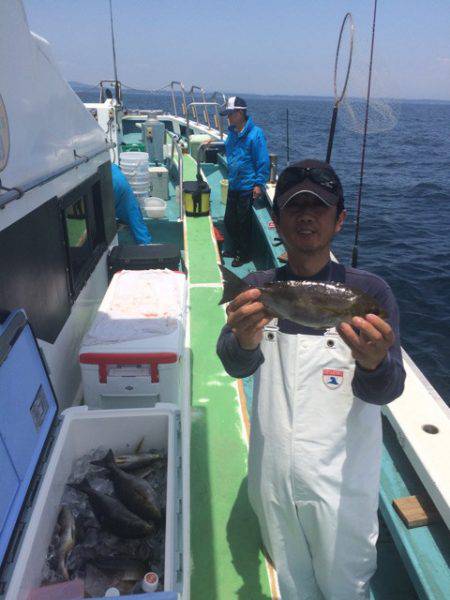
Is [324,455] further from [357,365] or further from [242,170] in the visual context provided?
[242,170]

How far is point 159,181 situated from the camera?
10.9m

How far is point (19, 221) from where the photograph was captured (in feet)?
8.52

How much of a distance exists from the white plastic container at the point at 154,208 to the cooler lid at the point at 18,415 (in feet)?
22.7

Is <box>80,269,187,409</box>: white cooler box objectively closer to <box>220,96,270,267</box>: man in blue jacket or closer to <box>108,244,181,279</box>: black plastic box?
<box>108,244,181,279</box>: black plastic box

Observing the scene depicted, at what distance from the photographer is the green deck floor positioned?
245 cm

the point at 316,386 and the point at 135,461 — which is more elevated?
the point at 316,386

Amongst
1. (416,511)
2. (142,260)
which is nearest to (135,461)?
(416,511)

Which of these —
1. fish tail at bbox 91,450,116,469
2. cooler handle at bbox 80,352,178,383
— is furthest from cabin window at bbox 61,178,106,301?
fish tail at bbox 91,450,116,469

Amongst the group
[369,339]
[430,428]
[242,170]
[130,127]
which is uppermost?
[130,127]

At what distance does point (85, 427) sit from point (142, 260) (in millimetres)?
2772

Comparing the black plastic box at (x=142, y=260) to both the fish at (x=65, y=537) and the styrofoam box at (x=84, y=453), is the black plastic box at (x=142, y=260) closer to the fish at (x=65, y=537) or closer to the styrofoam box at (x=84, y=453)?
the styrofoam box at (x=84, y=453)

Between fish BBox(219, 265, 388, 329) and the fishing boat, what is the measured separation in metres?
1.13

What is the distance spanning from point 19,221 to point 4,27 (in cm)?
114

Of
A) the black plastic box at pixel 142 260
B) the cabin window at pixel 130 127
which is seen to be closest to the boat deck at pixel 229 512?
the black plastic box at pixel 142 260
